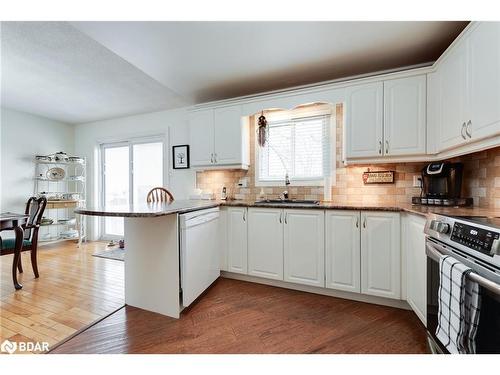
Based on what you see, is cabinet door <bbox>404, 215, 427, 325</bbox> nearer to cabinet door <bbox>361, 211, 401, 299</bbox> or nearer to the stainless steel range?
cabinet door <bbox>361, 211, 401, 299</bbox>

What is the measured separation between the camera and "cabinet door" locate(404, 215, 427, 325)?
166 cm

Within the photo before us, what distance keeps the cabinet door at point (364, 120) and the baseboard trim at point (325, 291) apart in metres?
1.38

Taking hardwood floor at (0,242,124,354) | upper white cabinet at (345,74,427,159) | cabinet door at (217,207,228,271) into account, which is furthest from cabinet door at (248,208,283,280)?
hardwood floor at (0,242,124,354)

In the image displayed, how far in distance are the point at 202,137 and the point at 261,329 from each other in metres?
2.35

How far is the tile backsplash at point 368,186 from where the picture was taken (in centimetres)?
186

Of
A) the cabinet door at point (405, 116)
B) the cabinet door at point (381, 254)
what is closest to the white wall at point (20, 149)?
the cabinet door at point (381, 254)

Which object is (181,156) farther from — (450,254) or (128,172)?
(450,254)

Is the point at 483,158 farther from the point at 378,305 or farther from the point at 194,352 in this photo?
the point at 194,352

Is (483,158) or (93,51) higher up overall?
(93,51)

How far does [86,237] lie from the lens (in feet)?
15.7

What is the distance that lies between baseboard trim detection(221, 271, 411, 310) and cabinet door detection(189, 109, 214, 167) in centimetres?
150

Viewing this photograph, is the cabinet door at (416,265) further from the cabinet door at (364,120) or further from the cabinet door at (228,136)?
the cabinet door at (228,136)
